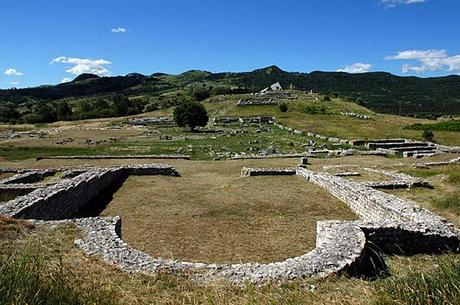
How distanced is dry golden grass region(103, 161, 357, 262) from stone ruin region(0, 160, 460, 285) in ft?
2.89

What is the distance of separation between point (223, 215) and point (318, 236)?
16.2ft

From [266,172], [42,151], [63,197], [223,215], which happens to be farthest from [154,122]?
[223,215]

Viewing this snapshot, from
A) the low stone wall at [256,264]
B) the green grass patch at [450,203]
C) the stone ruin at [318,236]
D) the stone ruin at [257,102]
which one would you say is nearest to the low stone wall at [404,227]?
the stone ruin at [318,236]

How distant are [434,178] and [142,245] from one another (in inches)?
597

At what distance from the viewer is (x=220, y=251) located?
39.0 feet

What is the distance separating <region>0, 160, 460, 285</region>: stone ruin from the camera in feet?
27.3

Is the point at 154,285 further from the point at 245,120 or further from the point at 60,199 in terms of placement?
the point at 245,120

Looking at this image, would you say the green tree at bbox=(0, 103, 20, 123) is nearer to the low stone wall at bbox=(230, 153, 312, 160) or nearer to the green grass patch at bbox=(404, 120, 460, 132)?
the low stone wall at bbox=(230, 153, 312, 160)

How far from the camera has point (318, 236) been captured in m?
11.7

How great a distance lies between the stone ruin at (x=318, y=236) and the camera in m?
8.34

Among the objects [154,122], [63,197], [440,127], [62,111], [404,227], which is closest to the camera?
[404,227]

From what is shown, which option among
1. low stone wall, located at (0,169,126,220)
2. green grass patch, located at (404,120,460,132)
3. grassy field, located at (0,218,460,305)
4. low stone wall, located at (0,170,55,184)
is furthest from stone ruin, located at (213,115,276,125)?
grassy field, located at (0,218,460,305)

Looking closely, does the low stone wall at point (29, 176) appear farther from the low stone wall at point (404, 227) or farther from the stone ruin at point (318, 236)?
the low stone wall at point (404, 227)

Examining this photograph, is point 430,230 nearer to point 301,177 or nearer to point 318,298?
point 318,298
